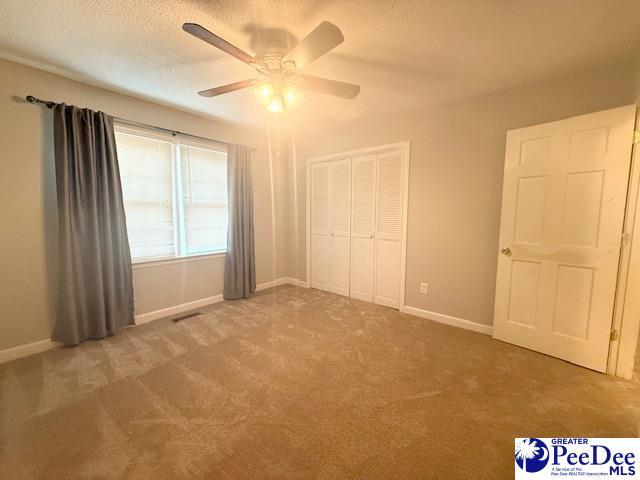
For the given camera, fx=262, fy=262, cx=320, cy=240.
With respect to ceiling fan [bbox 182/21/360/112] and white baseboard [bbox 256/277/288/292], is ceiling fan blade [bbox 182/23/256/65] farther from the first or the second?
white baseboard [bbox 256/277/288/292]

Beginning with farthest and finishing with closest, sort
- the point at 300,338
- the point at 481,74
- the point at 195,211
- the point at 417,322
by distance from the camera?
the point at 195,211 < the point at 417,322 < the point at 300,338 < the point at 481,74

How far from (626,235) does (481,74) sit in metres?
1.71

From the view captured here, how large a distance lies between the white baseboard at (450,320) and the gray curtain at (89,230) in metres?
3.29

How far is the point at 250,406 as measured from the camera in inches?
68.4

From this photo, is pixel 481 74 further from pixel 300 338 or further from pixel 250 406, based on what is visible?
pixel 250 406

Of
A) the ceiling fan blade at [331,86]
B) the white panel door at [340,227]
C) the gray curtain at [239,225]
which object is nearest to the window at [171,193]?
the gray curtain at [239,225]

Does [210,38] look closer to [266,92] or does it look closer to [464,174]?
[266,92]

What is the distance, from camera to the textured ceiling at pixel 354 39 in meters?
1.57

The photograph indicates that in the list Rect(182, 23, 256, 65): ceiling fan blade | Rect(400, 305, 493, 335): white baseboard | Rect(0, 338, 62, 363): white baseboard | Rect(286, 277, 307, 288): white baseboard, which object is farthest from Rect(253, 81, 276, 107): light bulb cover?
Rect(286, 277, 307, 288): white baseboard

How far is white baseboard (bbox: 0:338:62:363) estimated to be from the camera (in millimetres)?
2238

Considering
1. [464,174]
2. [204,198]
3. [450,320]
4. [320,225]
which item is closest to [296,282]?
[320,225]

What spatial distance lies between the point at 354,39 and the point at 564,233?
2.32 m

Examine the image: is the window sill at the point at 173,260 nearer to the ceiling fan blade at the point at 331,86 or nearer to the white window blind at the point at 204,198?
the white window blind at the point at 204,198

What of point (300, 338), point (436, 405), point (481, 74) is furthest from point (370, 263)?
point (481, 74)
